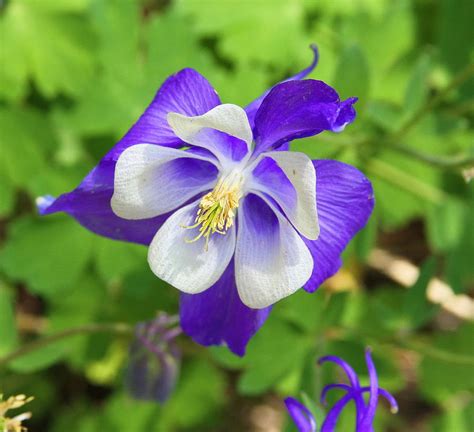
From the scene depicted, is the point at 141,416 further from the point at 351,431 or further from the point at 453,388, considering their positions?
the point at 453,388

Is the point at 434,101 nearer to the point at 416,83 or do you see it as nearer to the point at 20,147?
the point at 416,83

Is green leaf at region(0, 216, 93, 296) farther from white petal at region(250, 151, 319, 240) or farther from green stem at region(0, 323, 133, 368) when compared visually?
white petal at region(250, 151, 319, 240)

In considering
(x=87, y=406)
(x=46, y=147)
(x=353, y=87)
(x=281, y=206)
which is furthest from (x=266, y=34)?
(x=87, y=406)

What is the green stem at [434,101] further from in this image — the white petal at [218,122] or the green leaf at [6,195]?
the green leaf at [6,195]

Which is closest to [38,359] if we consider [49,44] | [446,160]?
[49,44]

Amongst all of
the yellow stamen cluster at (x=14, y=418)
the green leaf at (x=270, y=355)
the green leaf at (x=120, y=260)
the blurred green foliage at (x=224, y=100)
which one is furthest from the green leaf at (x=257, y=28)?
the yellow stamen cluster at (x=14, y=418)

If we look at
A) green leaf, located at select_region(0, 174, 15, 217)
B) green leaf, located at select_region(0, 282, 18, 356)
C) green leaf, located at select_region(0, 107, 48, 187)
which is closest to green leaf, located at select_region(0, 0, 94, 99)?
green leaf, located at select_region(0, 107, 48, 187)
